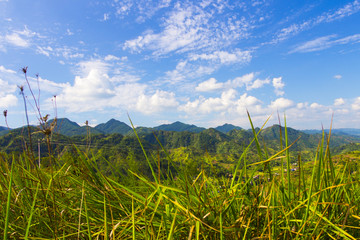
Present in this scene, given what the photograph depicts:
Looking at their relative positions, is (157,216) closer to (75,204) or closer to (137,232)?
(137,232)

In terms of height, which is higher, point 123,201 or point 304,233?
point 123,201

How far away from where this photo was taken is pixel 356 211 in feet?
5.00

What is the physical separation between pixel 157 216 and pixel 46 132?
4.36ft

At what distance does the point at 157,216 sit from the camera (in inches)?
57.0

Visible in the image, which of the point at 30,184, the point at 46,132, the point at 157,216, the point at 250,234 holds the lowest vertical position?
the point at 250,234

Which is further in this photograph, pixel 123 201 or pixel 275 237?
pixel 123 201

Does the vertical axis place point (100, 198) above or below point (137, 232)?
above

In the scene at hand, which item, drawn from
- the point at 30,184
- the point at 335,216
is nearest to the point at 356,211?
the point at 335,216

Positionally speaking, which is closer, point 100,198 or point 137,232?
point 137,232

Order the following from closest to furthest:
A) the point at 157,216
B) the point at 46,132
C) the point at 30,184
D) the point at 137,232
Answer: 1. the point at 137,232
2. the point at 157,216
3. the point at 46,132
4. the point at 30,184

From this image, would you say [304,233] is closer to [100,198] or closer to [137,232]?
[137,232]

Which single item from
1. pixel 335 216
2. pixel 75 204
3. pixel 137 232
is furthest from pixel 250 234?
pixel 75 204

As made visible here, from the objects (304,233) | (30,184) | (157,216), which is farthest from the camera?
(30,184)

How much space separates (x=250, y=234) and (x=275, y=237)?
0.16 metres
